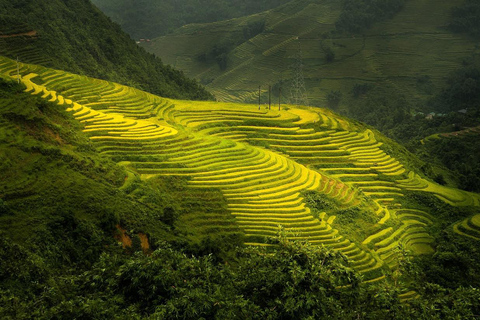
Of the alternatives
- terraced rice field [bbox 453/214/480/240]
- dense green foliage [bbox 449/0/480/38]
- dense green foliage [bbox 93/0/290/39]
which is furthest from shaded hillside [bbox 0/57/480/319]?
dense green foliage [bbox 93/0/290/39]

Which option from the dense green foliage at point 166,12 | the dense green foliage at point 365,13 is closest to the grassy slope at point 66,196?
the dense green foliage at point 365,13

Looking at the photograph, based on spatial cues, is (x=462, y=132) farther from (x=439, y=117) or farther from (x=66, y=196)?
(x=66, y=196)

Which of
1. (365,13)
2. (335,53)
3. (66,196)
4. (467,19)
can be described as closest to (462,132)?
(335,53)

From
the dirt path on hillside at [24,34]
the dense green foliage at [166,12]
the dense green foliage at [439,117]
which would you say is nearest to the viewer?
the dirt path on hillside at [24,34]

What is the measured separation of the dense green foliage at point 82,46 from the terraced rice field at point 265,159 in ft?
26.1

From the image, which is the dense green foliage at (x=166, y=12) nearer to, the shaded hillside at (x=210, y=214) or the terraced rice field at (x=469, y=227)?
the shaded hillside at (x=210, y=214)

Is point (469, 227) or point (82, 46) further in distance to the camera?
point (82, 46)

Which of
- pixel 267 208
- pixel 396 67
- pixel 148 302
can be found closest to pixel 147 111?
pixel 267 208

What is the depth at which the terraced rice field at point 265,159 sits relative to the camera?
1775 centimetres

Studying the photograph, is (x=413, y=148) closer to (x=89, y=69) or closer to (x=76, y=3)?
(x=89, y=69)

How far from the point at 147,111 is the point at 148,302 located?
20165mm

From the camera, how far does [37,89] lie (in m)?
23.5

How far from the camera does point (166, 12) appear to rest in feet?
337

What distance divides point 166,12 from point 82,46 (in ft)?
219
